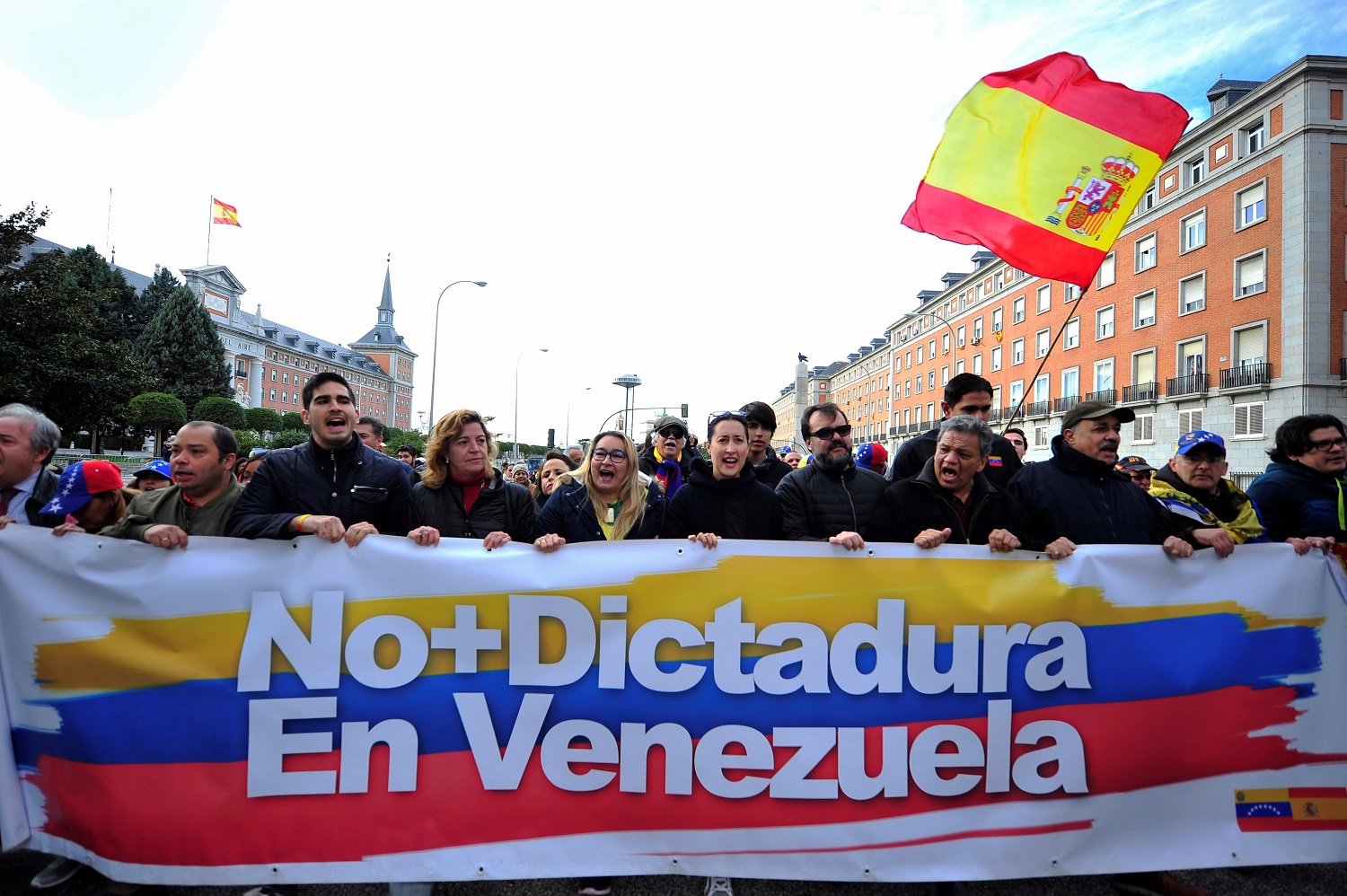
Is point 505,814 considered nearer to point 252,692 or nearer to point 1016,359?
point 252,692

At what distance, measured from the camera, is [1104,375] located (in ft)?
125

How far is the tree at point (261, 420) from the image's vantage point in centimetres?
5778

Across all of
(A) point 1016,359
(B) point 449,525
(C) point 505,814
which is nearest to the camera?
(C) point 505,814

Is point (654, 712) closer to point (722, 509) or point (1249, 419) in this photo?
point (722, 509)

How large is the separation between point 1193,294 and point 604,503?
126 feet

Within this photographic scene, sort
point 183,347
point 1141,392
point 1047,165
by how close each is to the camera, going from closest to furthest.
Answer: point 1047,165 → point 1141,392 → point 183,347

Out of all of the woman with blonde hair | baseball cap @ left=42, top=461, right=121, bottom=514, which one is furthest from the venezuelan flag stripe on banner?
the woman with blonde hair

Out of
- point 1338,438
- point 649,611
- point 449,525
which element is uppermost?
point 1338,438

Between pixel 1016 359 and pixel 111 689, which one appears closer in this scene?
pixel 111 689

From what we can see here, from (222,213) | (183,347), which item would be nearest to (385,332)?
(222,213)

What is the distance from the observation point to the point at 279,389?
95625 millimetres

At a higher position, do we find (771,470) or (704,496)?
(771,470)

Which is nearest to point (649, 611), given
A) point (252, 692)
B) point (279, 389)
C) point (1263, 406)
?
point (252, 692)

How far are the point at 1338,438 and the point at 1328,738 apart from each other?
4.95 feet
